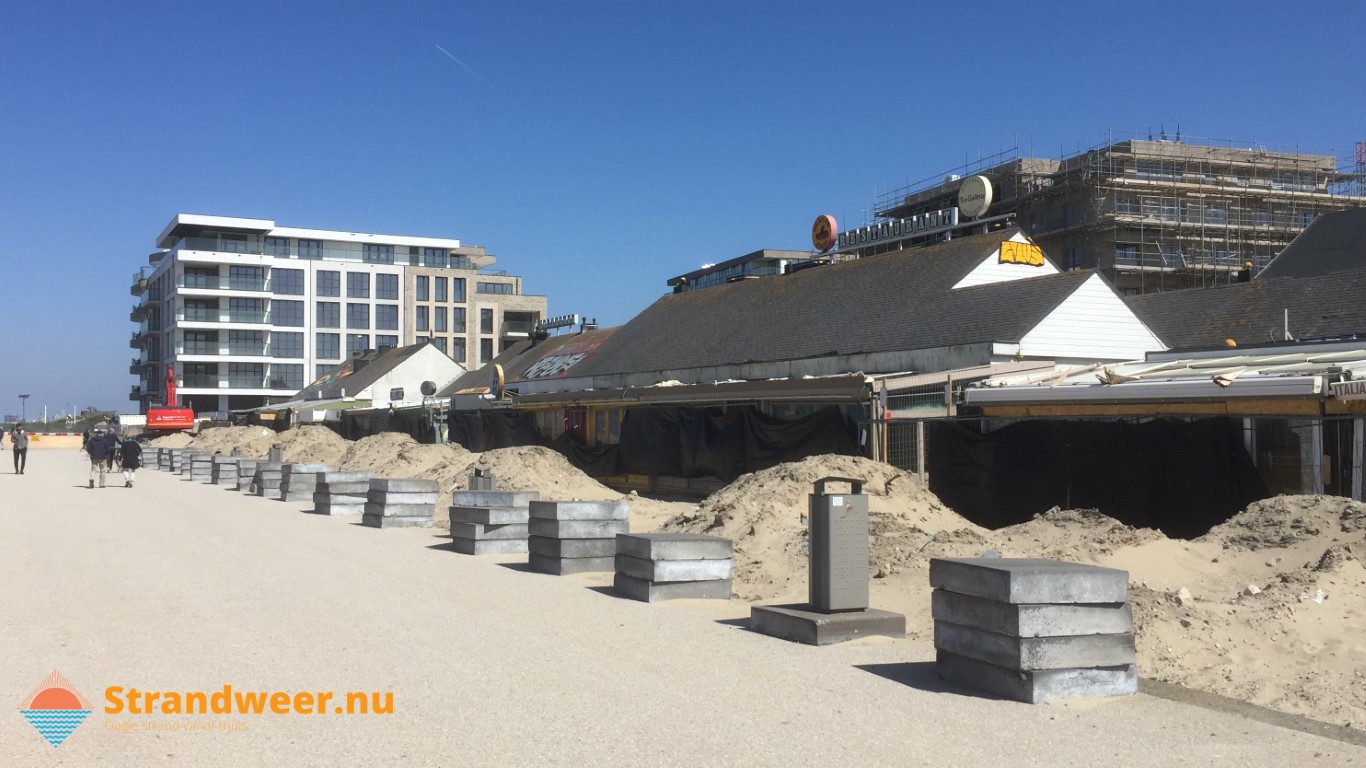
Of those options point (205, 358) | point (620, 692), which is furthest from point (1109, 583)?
point (205, 358)

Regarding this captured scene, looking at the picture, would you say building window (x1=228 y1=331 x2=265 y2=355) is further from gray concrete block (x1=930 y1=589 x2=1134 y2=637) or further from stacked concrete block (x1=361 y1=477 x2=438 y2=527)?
gray concrete block (x1=930 y1=589 x2=1134 y2=637)

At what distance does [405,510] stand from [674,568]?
10.5 meters

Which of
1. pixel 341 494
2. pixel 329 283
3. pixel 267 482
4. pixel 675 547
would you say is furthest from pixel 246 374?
pixel 675 547

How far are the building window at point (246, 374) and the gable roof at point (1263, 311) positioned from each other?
78290mm

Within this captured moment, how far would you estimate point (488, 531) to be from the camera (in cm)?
1742

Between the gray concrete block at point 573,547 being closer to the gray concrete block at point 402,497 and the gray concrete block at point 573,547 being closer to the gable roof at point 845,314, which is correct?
the gray concrete block at point 402,497

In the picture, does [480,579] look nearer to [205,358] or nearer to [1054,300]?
[1054,300]

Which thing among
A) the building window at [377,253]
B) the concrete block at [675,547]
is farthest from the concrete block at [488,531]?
the building window at [377,253]

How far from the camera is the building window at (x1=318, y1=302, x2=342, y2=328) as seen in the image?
3898 inches

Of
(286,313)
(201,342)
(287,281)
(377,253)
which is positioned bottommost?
(201,342)

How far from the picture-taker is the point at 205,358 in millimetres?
93562

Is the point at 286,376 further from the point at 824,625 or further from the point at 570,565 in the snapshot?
the point at 824,625

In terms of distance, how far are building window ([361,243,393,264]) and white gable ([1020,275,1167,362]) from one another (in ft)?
277

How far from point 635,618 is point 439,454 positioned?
24.0 metres
